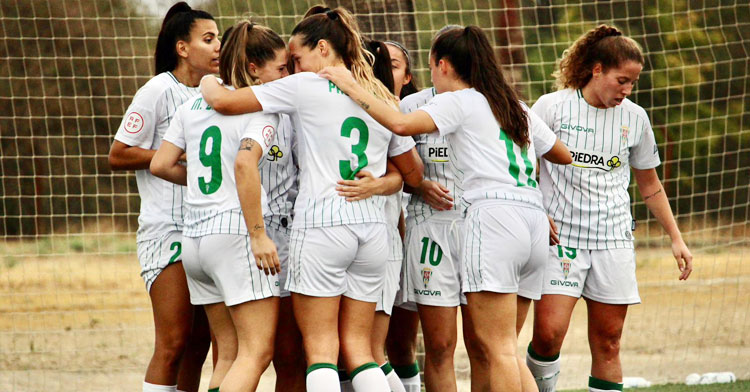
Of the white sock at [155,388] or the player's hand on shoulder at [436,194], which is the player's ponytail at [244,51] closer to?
the player's hand on shoulder at [436,194]

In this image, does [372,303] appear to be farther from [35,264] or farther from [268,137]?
[35,264]

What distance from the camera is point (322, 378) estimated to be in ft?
11.7

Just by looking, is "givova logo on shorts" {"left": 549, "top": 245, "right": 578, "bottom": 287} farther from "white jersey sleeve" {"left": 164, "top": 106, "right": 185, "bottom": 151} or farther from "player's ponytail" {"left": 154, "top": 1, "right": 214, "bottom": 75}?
"player's ponytail" {"left": 154, "top": 1, "right": 214, "bottom": 75}

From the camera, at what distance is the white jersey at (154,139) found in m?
4.09

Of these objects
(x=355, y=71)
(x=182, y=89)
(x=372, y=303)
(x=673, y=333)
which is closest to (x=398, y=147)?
(x=355, y=71)

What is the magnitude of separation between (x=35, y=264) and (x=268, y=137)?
794 centimetres

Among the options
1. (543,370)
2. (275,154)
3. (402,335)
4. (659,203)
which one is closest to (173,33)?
(275,154)

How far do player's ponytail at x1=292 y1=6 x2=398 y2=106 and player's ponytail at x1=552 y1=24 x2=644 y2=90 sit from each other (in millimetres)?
1155

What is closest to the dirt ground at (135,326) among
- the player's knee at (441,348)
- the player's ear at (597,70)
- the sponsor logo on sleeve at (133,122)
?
the player's knee at (441,348)

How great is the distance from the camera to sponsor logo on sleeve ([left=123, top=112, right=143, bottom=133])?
13.4 ft

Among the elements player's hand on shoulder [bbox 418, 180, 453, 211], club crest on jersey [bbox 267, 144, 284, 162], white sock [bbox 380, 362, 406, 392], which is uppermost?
club crest on jersey [bbox 267, 144, 284, 162]

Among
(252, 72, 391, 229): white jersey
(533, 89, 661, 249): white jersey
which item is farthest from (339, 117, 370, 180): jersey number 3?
(533, 89, 661, 249): white jersey

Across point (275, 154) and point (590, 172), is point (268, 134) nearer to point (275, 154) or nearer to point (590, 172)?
point (275, 154)

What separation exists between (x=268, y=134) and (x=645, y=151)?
79.9 inches
